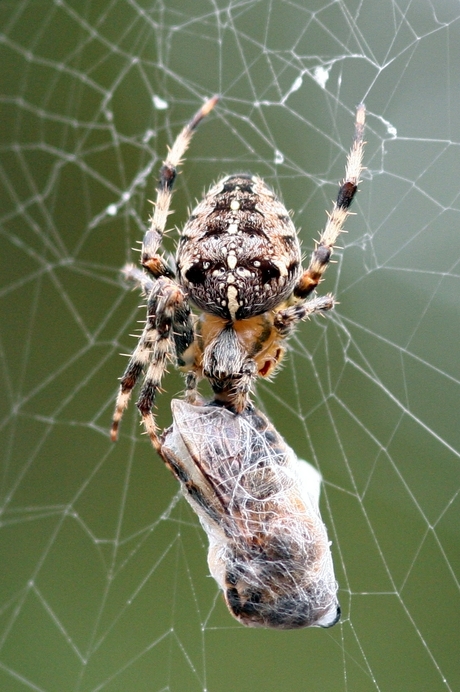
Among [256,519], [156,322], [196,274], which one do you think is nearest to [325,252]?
[196,274]

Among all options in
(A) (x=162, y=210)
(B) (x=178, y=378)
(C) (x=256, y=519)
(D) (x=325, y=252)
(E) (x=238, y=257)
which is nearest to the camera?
(C) (x=256, y=519)

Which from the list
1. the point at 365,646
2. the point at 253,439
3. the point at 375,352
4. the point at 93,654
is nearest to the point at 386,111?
the point at 375,352

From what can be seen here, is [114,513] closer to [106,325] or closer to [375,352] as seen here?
[106,325]

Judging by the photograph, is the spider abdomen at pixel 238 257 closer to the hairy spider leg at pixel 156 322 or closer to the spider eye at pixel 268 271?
the spider eye at pixel 268 271

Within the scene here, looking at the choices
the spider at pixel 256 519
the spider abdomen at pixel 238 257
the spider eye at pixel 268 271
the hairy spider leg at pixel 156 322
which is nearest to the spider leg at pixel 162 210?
the hairy spider leg at pixel 156 322

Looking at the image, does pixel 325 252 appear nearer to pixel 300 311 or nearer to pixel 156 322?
pixel 300 311

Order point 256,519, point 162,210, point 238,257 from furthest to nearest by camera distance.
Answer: point 162,210
point 238,257
point 256,519
